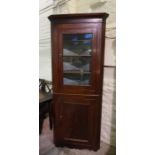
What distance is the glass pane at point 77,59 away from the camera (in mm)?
1917

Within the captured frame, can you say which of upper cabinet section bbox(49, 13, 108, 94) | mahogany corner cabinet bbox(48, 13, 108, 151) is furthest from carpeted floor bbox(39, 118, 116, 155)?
upper cabinet section bbox(49, 13, 108, 94)

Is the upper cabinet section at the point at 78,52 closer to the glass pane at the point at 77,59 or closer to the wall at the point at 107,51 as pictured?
the glass pane at the point at 77,59

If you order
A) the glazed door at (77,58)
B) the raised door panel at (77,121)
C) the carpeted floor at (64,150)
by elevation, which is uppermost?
the glazed door at (77,58)

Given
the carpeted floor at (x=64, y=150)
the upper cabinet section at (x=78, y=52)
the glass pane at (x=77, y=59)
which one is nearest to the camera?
the upper cabinet section at (x=78, y=52)

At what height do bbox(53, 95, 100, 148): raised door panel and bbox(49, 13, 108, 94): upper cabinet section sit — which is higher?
bbox(49, 13, 108, 94): upper cabinet section

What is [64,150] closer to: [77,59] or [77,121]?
[77,121]

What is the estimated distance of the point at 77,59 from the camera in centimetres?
199

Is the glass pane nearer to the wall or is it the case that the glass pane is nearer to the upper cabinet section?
the upper cabinet section

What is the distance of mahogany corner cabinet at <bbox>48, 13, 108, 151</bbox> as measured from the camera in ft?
6.02

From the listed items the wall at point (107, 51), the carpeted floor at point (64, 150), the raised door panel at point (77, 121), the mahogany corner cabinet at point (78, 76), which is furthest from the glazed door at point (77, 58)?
the carpeted floor at point (64, 150)
